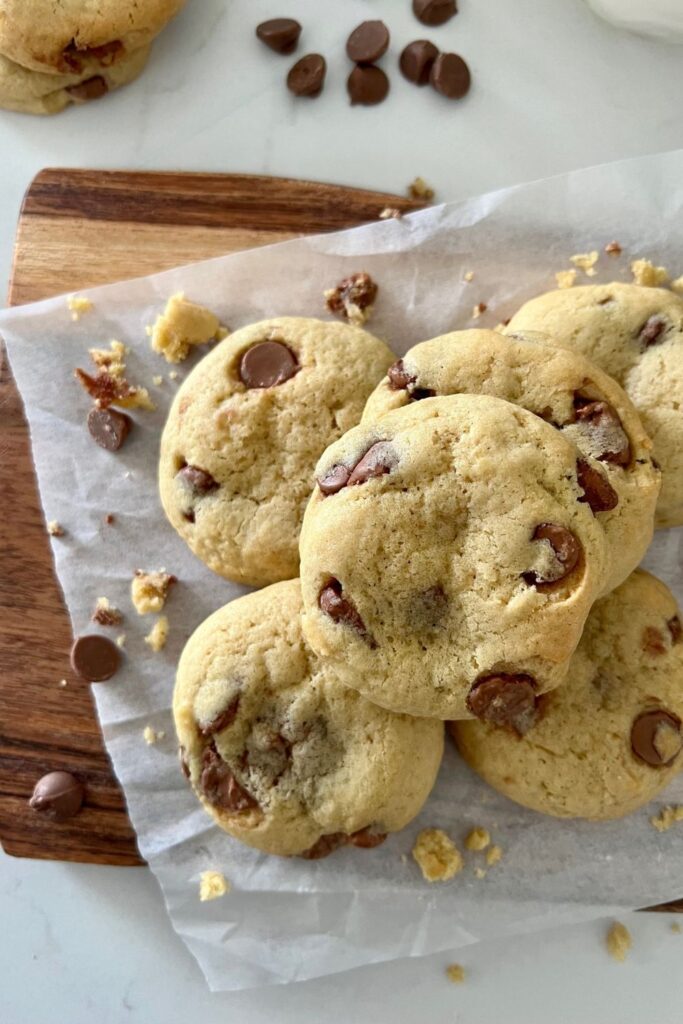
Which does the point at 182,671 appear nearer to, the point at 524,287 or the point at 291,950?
the point at 291,950

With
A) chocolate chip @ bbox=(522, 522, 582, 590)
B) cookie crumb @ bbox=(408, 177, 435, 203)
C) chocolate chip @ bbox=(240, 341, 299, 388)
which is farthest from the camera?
cookie crumb @ bbox=(408, 177, 435, 203)

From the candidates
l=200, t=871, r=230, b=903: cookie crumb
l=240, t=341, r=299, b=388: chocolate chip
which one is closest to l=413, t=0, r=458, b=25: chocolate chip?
l=240, t=341, r=299, b=388: chocolate chip

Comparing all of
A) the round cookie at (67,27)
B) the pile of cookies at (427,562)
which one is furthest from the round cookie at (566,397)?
the round cookie at (67,27)

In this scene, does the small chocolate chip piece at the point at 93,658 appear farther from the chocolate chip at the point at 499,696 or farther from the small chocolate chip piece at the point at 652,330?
the small chocolate chip piece at the point at 652,330

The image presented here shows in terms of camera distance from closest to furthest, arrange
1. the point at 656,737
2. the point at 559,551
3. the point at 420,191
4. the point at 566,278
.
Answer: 1. the point at 559,551
2. the point at 656,737
3. the point at 566,278
4. the point at 420,191

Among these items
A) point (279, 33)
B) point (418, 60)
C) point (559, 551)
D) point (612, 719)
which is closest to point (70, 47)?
point (279, 33)

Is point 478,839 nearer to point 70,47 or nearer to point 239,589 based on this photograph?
point 239,589

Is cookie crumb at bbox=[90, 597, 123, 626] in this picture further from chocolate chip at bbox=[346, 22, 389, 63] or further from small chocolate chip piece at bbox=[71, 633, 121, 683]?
chocolate chip at bbox=[346, 22, 389, 63]
